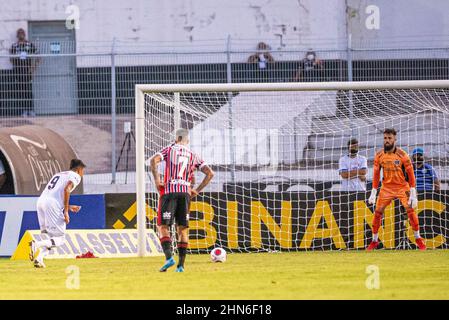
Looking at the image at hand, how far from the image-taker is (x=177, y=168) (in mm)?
14852

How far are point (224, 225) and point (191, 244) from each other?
65 cm

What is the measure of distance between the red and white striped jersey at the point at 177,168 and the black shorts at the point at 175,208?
7cm

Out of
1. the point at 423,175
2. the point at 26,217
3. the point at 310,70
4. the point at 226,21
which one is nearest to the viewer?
the point at 26,217

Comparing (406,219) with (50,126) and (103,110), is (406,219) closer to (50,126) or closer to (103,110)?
(103,110)

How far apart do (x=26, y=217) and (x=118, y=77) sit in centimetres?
765

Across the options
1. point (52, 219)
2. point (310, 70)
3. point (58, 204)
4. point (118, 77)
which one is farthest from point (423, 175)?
point (118, 77)

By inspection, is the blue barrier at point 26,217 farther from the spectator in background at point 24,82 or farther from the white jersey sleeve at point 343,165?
the spectator in background at point 24,82

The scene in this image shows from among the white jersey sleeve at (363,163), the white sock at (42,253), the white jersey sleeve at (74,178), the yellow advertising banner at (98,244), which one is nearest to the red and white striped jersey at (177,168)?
the white sock at (42,253)

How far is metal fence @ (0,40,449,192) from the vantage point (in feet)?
79.1

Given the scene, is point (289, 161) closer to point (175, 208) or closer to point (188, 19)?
point (175, 208)

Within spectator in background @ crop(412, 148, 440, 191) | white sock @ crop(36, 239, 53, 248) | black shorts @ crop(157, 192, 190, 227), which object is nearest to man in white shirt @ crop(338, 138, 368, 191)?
spectator in background @ crop(412, 148, 440, 191)

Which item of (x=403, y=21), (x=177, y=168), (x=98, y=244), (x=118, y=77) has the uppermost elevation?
(x=403, y=21)

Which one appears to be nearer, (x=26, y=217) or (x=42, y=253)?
(x=42, y=253)

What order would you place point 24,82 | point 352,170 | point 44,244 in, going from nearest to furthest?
point 44,244 < point 352,170 < point 24,82
